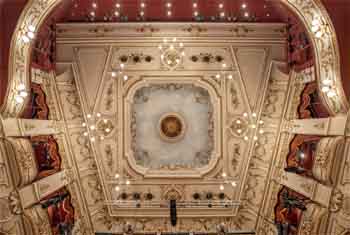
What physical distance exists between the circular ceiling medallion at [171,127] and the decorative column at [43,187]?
9.63 ft

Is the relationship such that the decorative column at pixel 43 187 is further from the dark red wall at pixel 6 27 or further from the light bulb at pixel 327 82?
the light bulb at pixel 327 82

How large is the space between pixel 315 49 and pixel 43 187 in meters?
6.92

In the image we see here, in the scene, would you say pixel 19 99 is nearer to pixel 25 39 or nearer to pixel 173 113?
pixel 25 39

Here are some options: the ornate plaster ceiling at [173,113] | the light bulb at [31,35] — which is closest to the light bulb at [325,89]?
the ornate plaster ceiling at [173,113]

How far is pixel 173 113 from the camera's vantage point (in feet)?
34.7

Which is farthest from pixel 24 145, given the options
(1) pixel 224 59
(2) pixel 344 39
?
(2) pixel 344 39

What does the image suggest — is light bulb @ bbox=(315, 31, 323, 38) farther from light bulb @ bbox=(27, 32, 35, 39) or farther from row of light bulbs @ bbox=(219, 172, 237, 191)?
light bulb @ bbox=(27, 32, 35, 39)

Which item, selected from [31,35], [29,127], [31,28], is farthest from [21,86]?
[31,28]

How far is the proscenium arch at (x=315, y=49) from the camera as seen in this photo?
7371 millimetres

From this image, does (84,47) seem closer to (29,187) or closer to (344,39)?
(29,187)

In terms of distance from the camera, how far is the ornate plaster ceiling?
32.5 ft

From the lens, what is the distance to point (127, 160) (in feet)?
34.6

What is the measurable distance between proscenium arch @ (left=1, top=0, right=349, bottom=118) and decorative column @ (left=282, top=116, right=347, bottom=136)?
0.21 metres

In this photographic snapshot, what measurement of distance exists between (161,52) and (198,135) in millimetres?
2734
